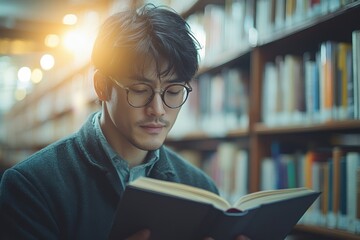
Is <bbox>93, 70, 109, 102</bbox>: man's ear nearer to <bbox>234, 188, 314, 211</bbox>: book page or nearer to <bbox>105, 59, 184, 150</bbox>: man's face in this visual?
<bbox>105, 59, 184, 150</bbox>: man's face

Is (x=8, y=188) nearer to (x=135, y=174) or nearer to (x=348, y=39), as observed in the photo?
(x=135, y=174)

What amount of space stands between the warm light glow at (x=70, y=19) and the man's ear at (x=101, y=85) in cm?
366

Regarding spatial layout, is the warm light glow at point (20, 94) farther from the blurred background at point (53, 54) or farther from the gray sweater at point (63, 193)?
the gray sweater at point (63, 193)

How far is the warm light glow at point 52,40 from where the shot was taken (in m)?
5.21

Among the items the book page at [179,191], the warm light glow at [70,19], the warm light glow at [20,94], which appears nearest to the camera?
the book page at [179,191]

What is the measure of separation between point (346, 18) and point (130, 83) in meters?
0.81

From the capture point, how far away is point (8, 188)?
3.42ft

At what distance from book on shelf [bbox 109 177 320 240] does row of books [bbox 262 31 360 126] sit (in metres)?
0.58

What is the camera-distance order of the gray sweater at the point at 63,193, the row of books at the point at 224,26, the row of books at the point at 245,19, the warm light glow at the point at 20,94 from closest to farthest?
1. the gray sweater at the point at 63,193
2. the row of books at the point at 245,19
3. the row of books at the point at 224,26
4. the warm light glow at the point at 20,94

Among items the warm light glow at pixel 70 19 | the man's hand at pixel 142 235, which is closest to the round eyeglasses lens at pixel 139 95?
the man's hand at pixel 142 235

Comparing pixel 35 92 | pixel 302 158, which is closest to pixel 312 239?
pixel 302 158

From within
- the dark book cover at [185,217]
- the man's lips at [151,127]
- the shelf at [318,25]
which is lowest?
the dark book cover at [185,217]

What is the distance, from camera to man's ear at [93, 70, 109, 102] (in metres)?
1.21

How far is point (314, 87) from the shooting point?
5.12 feet
